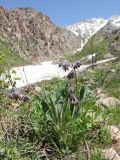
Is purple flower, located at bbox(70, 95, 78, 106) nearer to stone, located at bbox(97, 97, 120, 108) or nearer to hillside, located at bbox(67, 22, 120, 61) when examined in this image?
hillside, located at bbox(67, 22, 120, 61)

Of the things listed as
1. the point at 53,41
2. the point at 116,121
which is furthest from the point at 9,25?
the point at 116,121

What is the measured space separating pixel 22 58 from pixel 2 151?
14330 centimetres

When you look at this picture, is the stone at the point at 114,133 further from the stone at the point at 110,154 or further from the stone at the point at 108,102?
the stone at the point at 108,102

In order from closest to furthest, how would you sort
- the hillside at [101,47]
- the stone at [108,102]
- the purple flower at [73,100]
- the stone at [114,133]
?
the purple flower at [73,100], the stone at [114,133], the hillside at [101,47], the stone at [108,102]

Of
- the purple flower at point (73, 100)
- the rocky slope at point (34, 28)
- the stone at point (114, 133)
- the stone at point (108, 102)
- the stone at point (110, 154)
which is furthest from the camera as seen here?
the rocky slope at point (34, 28)

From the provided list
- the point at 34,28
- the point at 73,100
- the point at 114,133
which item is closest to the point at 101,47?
the point at 114,133

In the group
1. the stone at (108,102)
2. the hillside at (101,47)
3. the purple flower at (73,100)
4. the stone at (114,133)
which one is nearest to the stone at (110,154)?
the stone at (114,133)

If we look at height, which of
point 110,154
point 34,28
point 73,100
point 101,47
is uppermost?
point 34,28

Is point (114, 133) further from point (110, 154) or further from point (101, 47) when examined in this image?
point (101, 47)

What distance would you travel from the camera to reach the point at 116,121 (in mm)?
6148

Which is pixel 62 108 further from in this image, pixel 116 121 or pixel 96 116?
pixel 116 121

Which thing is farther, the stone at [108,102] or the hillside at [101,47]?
the stone at [108,102]

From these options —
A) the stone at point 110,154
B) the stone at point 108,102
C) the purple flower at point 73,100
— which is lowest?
the stone at point 110,154

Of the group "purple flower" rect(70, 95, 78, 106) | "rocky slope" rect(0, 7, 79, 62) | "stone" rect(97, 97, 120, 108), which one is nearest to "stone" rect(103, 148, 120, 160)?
"purple flower" rect(70, 95, 78, 106)
